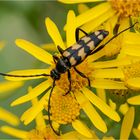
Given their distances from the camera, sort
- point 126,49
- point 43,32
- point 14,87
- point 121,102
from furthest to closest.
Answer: point 43,32
point 14,87
point 121,102
point 126,49

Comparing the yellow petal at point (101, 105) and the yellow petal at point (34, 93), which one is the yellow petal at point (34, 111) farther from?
the yellow petal at point (101, 105)

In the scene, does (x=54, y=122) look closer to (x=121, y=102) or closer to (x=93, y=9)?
(x=121, y=102)

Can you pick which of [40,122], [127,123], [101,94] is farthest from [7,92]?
[127,123]

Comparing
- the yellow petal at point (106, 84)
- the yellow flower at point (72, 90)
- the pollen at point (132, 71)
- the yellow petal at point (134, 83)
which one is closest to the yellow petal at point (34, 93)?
the yellow flower at point (72, 90)

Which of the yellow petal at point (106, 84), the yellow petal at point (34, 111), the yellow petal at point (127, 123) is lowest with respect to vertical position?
the yellow petal at point (127, 123)

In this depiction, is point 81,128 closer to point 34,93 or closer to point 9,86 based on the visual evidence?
point 34,93

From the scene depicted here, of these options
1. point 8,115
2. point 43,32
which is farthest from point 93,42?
point 43,32
